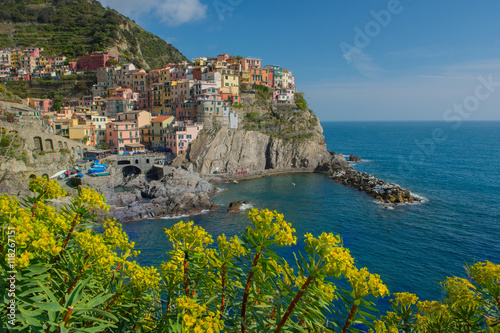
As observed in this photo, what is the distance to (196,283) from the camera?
4758 millimetres

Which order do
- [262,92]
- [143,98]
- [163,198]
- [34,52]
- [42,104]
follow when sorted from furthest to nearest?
[34,52] → [143,98] → [262,92] → [42,104] → [163,198]

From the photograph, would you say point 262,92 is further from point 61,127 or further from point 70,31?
point 70,31

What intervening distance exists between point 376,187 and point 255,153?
79.5ft

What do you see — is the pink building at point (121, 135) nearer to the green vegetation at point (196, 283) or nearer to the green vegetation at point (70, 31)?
the green vegetation at point (70, 31)

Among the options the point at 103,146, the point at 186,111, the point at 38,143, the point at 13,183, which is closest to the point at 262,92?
the point at 186,111

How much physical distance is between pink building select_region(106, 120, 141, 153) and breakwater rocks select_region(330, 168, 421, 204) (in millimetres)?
38099

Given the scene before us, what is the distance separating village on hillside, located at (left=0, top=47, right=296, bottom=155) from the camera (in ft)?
180

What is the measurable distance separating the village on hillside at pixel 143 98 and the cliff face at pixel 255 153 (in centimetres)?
317

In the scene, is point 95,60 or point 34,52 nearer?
point 95,60

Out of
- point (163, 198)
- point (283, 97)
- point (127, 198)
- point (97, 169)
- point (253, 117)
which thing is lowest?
point (127, 198)

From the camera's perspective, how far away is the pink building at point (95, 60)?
78812 mm

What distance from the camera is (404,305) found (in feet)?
19.1

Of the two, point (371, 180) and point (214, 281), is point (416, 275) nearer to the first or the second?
point (214, 281)

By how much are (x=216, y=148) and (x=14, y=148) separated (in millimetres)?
29928
